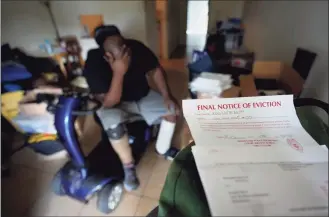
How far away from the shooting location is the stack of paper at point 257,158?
0.24 meters

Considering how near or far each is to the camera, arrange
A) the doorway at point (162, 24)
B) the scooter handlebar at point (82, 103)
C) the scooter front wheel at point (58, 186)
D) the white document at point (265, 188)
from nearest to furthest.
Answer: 1. the white document at point (265, 188)
2. the doorway at point (162, 24)
3. the scooter handlebar at point (82, 103)
4. the scooter front wheel at point (58, 186)

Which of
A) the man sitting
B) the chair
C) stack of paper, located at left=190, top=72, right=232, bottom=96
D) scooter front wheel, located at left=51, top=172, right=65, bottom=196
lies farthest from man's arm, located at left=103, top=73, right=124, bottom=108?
the chair

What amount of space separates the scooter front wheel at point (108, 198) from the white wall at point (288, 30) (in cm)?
115

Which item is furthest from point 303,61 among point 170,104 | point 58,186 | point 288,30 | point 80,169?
point 58,186

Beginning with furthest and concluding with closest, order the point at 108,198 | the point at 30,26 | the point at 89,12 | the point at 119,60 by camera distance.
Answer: the point at 89,12 → the point at 30,26 → the point at 108,198 → the point at 119,60

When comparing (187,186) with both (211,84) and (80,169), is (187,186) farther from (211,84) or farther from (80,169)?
(80,169)

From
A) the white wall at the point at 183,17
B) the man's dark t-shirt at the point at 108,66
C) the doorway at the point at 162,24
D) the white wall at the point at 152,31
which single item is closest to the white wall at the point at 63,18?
the white wall at the point at 152,31

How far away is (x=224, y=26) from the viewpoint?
5.55 ft

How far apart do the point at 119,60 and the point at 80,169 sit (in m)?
0.60

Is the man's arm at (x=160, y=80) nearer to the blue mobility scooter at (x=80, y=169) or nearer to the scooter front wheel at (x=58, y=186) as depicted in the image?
the blue mobility scooter at (x=80, y=169)

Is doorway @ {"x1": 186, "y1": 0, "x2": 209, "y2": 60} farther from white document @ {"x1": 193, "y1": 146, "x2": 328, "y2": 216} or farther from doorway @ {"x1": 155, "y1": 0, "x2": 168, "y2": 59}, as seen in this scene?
white document @ {"x1": 193, "y1": 146, "x2": 328, "y2": 216}

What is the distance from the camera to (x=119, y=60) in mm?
963

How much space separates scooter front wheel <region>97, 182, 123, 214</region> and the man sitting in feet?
0.25

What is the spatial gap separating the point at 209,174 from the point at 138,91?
3.12 feet
